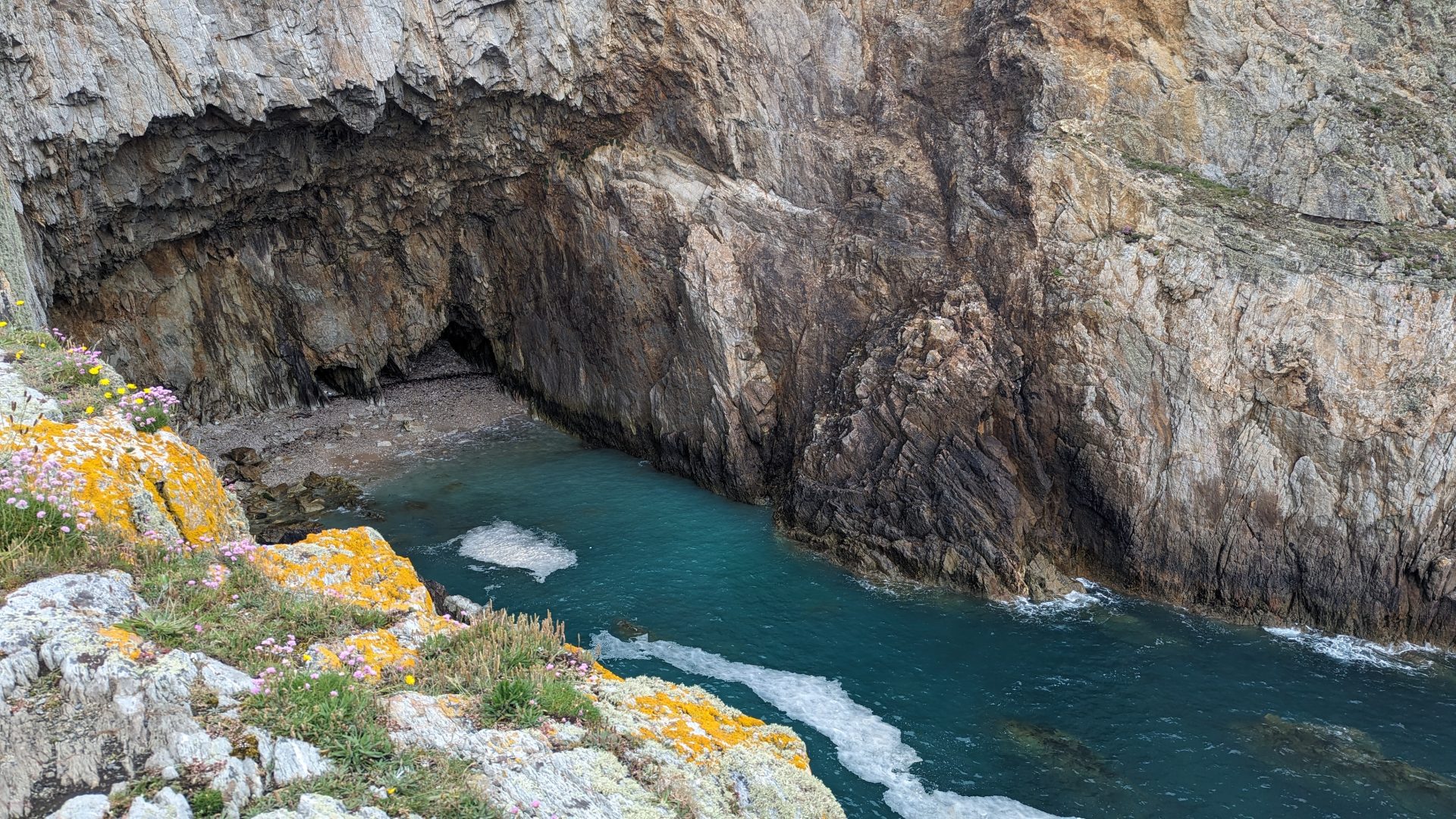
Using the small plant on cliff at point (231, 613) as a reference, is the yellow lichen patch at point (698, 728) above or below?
below

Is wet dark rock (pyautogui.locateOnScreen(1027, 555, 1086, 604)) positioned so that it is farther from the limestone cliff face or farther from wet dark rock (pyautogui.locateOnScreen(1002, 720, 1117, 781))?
wet dark rock (pyautogui.locateOnScreen(1002, 720, 1117, 781))

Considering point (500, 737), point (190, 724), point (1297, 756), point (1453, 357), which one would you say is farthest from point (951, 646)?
point (190, 724)

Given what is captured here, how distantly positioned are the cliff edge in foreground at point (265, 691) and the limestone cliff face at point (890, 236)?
1463 cm

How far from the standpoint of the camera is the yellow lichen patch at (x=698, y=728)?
996cm

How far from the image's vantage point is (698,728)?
10.5m

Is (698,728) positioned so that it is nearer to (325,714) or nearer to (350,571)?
(325,714)

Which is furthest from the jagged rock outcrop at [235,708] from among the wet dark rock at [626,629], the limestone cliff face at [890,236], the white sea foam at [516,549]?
the white sea foam at [516,549]

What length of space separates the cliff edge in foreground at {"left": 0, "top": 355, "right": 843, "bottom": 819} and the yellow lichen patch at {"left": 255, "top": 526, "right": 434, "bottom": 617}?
0.15 ft

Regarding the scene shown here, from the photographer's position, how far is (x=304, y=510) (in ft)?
103

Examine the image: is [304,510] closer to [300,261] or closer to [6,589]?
[300,261]

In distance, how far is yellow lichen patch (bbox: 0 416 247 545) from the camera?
10.4 m

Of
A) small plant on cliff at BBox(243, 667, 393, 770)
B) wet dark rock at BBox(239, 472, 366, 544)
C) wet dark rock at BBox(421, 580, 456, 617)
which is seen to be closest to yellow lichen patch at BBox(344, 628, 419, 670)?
small plant on cliff at BBox(243, 667, 393, 770)

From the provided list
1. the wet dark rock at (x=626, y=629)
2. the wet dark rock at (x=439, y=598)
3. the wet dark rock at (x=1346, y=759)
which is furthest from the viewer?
the wet dark rock at (x=626, y=629)

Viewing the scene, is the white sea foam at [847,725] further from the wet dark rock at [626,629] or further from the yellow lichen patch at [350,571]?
the yellow lichen patch at [350,571]
